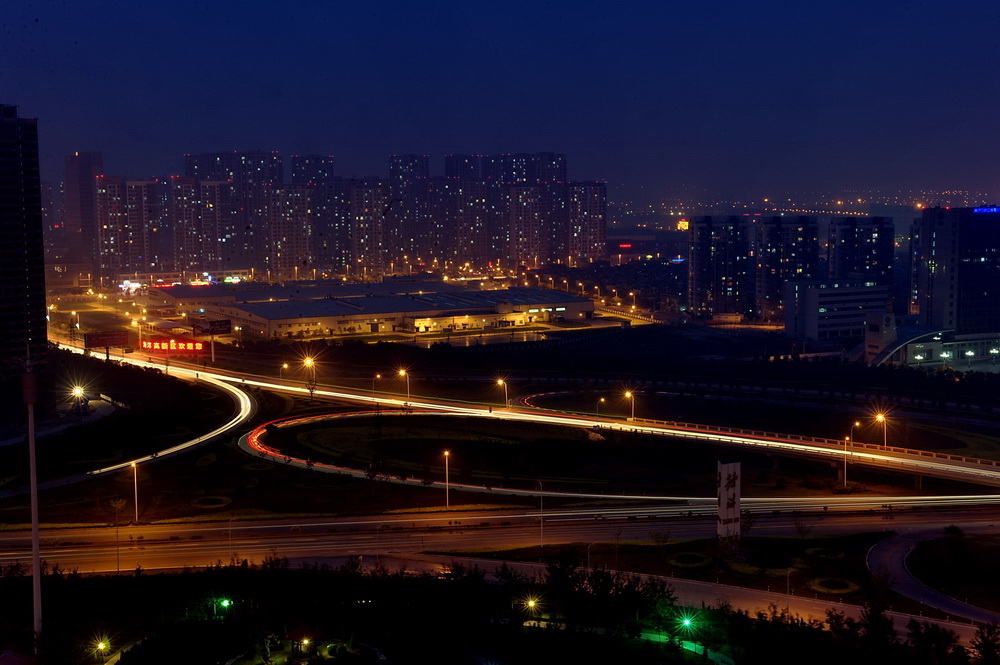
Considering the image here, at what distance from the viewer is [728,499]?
575 inches

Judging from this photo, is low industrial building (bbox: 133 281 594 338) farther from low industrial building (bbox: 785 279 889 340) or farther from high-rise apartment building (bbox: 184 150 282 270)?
high-rise apartment building (bbox: 184 150 282 270)

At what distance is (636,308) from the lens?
54312 mm

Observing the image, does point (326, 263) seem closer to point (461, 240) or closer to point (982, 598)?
point (461, 240)

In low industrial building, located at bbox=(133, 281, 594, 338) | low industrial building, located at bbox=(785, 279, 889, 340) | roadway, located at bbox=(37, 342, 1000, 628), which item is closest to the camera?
roadway, located at bbox=(37, 342, 1000, 628)

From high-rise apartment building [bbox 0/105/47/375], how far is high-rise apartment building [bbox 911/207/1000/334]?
31.5 metres

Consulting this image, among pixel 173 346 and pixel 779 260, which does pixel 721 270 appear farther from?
pixel 173 346

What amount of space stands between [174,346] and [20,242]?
19.7 feet

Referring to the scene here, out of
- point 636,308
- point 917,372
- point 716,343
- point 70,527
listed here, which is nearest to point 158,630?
point 70,527

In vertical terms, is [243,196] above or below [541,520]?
above

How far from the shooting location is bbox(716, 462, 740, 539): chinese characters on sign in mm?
14578

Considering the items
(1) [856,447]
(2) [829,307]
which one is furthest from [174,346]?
(2) [829,307]

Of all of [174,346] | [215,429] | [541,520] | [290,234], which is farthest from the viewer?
[290,234]

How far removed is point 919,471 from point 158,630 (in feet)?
42.2

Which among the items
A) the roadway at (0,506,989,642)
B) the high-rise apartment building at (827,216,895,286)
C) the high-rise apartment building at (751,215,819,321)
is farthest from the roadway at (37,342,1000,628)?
the high-rise apartment building at (827,216,895,286)
